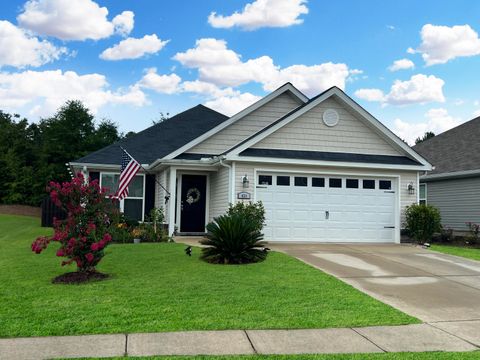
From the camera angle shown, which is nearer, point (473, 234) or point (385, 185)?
point (385, 185)

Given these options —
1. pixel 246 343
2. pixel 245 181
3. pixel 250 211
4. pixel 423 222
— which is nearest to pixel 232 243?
pixel 250 211

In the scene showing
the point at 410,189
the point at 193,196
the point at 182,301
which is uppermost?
the point at 410,189

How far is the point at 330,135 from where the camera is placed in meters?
16.0

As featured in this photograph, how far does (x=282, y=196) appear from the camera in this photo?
15.1m

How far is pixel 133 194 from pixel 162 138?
359 cm

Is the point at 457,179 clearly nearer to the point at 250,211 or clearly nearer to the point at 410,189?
the point at 410,189

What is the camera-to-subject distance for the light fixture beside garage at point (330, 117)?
15898 millimetres

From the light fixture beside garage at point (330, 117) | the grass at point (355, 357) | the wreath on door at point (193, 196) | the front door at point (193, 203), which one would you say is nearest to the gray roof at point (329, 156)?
the light fixture beside garage at point (330, 117)

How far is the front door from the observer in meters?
17.8

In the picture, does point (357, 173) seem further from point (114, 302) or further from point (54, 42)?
point (54, 42)

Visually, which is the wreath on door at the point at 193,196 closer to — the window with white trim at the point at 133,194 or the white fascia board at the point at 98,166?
the window with white trim at the point at 133,194

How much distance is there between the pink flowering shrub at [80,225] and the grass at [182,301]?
62cm

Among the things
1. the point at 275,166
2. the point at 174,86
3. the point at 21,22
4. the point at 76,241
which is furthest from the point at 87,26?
the point at 174,86

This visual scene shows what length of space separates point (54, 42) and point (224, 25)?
27.7 feet
